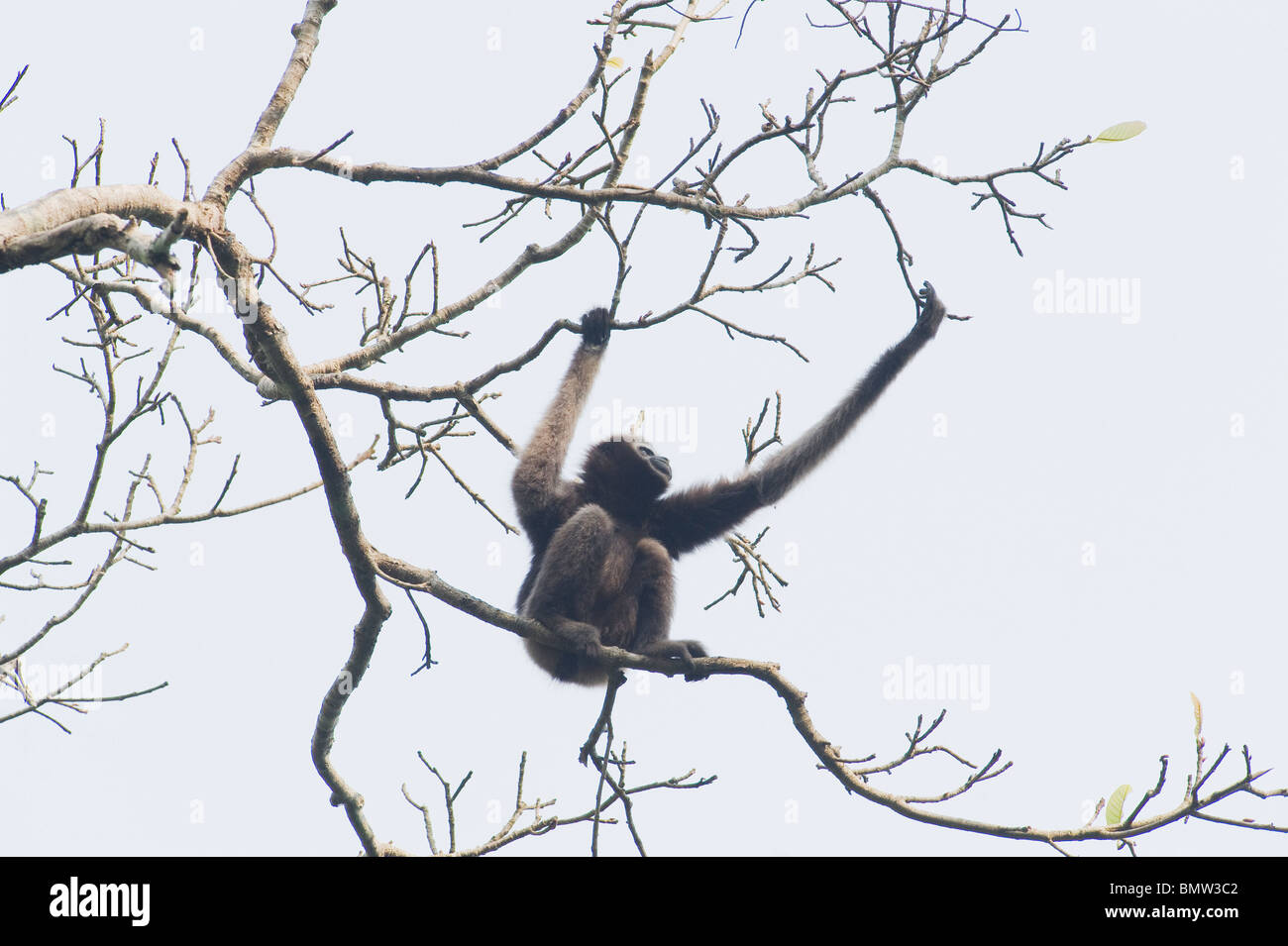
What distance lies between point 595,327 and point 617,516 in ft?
6.01

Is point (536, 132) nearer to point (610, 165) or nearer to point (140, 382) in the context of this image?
point (610, 165)

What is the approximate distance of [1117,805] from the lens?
548 cm

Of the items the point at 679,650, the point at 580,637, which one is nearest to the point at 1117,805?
the point at 679,650

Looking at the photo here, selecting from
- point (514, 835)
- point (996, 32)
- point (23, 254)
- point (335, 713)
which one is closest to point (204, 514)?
point (335, 713)

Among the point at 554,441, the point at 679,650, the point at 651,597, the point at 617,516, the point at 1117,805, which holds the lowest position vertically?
the point at 1117,805

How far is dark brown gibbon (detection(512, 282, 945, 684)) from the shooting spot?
7902 millimetres

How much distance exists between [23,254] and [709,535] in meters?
5.95

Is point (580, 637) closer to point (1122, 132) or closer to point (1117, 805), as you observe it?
point (1117, 805)

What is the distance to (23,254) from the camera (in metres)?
3.95

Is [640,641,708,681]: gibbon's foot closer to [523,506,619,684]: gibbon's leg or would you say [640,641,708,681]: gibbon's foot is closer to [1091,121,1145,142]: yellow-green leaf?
[523,506,619,684]: gibbon's leg

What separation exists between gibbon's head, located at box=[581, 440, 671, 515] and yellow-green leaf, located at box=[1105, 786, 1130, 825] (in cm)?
444

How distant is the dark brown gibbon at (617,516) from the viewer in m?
7.90

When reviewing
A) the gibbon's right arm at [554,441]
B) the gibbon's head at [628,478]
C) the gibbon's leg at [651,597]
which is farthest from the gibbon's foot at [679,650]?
the gibbon's head at [628,478]

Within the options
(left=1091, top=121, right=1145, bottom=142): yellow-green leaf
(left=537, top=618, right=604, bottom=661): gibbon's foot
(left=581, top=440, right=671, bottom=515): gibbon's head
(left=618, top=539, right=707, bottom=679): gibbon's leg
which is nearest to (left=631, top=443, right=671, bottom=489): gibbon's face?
(left=581, top=440, right=671, bottom=515): gibbon's head
